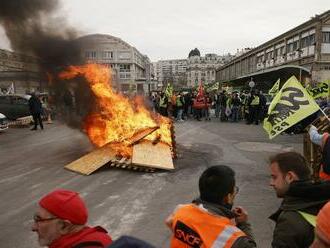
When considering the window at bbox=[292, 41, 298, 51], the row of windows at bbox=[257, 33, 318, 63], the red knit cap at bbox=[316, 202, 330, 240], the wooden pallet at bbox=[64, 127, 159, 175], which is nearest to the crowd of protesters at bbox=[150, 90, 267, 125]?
the wooden pallet at bbox=[64, 127, 159, 175]

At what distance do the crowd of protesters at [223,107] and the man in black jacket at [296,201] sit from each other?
20.9m

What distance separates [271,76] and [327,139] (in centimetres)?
3013

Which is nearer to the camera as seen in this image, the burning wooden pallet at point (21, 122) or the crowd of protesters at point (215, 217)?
the crowd of protesters at point (215, 217)

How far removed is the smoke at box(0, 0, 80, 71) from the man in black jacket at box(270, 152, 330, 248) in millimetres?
12756

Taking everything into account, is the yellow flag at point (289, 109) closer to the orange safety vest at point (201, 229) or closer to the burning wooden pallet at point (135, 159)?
the burning wooden pallet at point (135, 159)

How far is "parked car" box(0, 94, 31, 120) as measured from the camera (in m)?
25.4

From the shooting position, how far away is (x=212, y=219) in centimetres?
265

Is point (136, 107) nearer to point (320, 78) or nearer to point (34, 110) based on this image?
point (34, 110)

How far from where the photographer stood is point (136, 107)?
13.6 meters

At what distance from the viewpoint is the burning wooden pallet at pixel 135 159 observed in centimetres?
1073

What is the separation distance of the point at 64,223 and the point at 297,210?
148 centimetres

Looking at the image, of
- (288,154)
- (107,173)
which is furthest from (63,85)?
(288,154)

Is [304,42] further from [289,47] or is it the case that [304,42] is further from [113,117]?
[113,117]

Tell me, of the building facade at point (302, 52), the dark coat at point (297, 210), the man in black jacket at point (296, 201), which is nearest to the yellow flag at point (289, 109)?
the man in black jacket at point (296, 201)
